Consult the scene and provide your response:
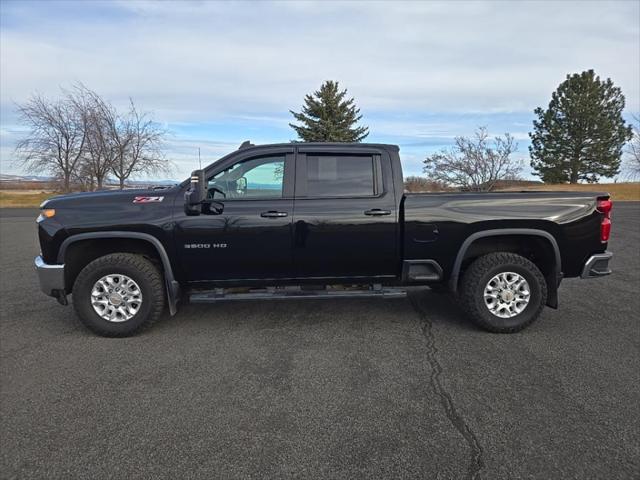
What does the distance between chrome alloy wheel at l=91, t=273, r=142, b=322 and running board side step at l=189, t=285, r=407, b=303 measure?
563mm

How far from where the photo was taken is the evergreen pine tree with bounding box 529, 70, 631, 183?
39344mm

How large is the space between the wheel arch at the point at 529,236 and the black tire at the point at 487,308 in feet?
0.50

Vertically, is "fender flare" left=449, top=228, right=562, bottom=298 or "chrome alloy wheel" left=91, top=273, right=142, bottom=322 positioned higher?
"fender flare" left=449, top=228, right=562, bottom=298

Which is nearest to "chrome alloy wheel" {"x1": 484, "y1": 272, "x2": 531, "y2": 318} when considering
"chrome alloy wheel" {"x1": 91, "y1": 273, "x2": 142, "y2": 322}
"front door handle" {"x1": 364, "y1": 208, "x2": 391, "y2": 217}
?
"front door handle" {"x1": 364, "y1": 208, "x2": 391, "y2": 217}

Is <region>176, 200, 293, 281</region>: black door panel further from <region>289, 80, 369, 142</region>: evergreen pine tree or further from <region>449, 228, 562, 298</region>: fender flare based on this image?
<region>289, 80, 369, 142</region>: evergreen pine tree

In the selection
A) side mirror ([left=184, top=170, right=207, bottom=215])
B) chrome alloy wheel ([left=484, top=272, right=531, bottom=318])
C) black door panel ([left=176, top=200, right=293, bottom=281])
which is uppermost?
side mirror ([left=184, top=170, right=207, bottom=215])

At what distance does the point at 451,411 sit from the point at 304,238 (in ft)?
6.77

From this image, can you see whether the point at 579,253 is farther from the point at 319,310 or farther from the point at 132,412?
the point at 132,412

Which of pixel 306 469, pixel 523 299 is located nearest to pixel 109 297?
pixel 306 469

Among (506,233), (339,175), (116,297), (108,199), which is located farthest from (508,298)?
(108,199)

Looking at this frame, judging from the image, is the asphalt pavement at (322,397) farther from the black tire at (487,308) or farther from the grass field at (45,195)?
the grass field at (45,195)

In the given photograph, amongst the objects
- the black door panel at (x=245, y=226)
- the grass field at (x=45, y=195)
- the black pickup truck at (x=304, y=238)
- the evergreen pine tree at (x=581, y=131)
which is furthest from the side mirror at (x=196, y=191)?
the evergreen pine tree at (x=581, y=131)

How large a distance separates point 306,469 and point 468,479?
0.88 meters

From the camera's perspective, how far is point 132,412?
2.80 m
